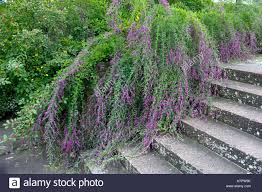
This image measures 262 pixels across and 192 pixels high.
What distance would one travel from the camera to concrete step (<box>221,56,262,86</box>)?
10.5 feet

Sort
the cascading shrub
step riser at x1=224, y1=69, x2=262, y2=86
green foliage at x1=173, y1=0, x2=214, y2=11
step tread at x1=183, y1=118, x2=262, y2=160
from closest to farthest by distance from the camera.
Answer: step tread at x1=183, y1=118, x2=262, y2=160
step riser at x1=224, y1=69, x2=262, y2=86
the cascading shrub
green foliage at x1=173, y1=0, x2=214, y2=11

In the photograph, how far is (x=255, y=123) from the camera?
251 centimetres

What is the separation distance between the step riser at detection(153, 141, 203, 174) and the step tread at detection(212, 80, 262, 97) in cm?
116

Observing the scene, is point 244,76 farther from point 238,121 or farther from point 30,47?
point 30,47

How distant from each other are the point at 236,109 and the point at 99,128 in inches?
59.8

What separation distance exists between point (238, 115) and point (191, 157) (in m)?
0.69

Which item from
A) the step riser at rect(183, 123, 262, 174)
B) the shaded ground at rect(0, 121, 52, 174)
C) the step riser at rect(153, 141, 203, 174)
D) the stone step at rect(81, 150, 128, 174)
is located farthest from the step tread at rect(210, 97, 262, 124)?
the shaded ground at rect(0, 121, 52, 174)

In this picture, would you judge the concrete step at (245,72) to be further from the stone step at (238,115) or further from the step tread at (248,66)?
the stone step at (238,115)

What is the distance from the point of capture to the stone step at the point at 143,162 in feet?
8.21

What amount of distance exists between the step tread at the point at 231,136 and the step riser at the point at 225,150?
1.3 inches

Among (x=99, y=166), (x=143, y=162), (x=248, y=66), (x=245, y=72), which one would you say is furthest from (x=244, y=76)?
(x=99, y=166)

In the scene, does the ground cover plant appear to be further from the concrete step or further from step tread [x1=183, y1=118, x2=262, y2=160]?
the concrete step

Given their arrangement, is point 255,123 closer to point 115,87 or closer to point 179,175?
point 179,175

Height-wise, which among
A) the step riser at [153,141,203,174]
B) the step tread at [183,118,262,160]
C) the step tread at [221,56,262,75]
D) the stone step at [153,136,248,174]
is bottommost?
the step riser at [153,141,203,174]
